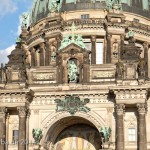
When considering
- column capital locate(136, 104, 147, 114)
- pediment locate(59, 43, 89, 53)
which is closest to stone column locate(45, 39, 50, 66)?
pediment locate(59, 43, 89, 53)

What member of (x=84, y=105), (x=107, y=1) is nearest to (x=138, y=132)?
(x=84, y=105)

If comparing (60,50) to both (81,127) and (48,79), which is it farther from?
(81,127)

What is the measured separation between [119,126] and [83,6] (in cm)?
1548

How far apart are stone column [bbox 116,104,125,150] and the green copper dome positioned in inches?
547

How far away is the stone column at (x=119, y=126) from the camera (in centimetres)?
3722

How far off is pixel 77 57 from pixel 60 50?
5.21ft

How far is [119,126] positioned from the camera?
1478 inches

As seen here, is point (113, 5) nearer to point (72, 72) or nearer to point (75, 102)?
point (72, 72)

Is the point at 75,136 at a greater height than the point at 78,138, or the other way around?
the point at 75,136

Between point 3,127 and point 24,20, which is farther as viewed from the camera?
point 24,20

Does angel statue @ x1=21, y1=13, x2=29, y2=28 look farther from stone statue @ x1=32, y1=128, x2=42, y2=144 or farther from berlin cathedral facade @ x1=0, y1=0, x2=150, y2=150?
stone statue @ x1=32, y1=128, x2=42, y2=144

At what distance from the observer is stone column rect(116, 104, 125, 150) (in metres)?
37.2

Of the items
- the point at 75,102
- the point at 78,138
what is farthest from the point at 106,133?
the point at 78,138

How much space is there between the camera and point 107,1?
158 ft
